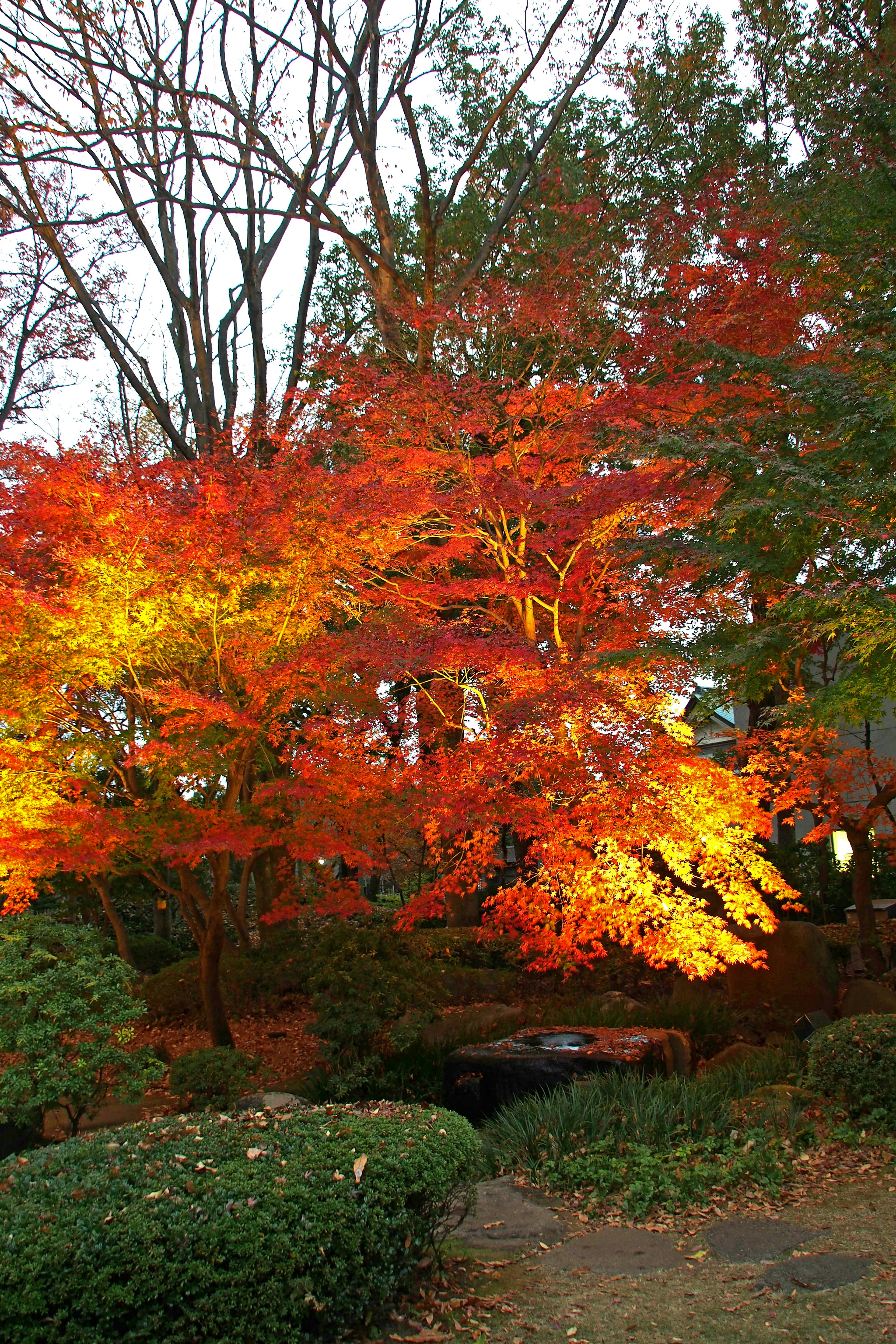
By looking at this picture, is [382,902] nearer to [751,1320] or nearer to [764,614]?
[764,614]

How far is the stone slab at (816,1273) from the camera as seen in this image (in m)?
4.05

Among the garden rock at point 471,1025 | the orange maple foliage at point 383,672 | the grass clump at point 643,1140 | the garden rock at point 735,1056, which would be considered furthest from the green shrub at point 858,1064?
the garden rock at point 471,1025

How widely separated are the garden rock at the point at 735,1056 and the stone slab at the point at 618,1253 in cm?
325

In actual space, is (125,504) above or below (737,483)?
above

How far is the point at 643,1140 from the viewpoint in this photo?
5.99 m

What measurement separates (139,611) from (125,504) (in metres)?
1.09

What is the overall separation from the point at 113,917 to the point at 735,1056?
9458 mm

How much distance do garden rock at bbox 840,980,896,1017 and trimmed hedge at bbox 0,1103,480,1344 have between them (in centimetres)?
741

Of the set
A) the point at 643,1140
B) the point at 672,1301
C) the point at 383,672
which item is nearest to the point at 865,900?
the point at 383,672

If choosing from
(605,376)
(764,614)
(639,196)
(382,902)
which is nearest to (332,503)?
(764,614)

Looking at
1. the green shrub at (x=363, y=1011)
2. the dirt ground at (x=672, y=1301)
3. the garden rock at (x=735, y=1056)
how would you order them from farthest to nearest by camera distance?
the green shrub at (x=363, y=1011) < the garden rock at (x=735, y=1056) < the dirt ground at (x=672, y=1301)

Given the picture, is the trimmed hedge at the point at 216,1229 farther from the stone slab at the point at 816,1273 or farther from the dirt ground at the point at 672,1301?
the stone slab at the point at 816,1273

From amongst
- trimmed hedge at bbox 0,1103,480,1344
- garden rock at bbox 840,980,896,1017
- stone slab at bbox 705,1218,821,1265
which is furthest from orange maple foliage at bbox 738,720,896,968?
trimmed hedge at bbox 0,1103,480,1344

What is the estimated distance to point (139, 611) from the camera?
8.09m
